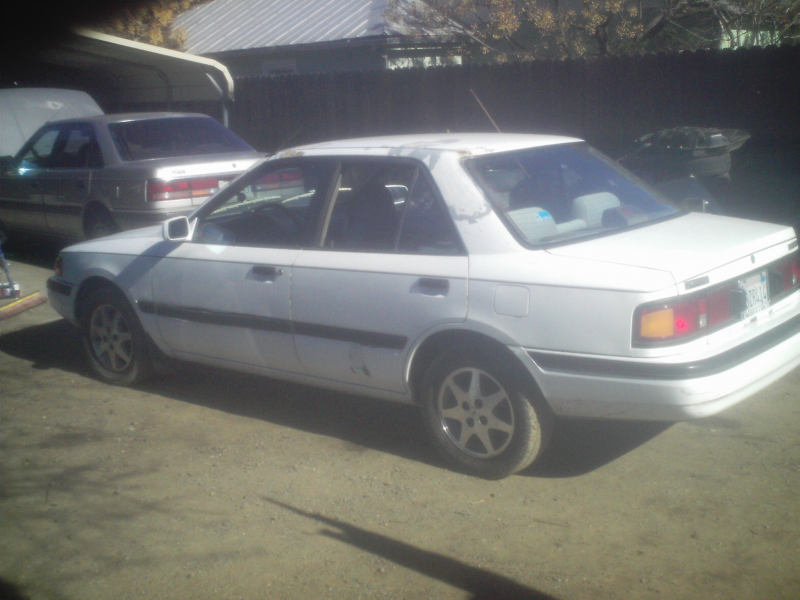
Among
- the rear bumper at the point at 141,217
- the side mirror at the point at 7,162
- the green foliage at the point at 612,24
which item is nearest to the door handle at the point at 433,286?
the rear bumper at the point at 141,217

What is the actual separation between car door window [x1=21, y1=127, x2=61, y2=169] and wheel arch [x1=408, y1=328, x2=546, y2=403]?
7096 millimetres

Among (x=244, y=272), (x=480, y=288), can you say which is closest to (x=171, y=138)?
(x=244, y=272)

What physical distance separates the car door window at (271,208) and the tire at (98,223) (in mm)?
4002

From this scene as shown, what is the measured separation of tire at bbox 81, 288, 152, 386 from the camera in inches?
221

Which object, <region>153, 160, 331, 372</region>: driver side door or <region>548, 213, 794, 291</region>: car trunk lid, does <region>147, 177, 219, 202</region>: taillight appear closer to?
<region>153, 160, 331, 372</region>: driver side door

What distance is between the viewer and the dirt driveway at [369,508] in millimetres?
3318

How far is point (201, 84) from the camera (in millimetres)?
14562

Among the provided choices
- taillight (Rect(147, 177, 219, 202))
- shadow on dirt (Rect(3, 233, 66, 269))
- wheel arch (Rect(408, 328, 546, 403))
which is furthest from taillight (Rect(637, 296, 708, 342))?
shadow on dirt (Rect(3, 233, 66, 269))

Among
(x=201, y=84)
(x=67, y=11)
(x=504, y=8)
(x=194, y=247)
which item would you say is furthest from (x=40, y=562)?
(x=504, y=8)

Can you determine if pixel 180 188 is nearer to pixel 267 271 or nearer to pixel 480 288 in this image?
pixel 267 271

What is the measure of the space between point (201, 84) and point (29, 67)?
3445mm

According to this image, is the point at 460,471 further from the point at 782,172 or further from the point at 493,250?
the point at 782,172

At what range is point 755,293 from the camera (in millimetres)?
3953

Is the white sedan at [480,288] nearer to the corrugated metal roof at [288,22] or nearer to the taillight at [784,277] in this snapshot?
the taillight at [784,277]
